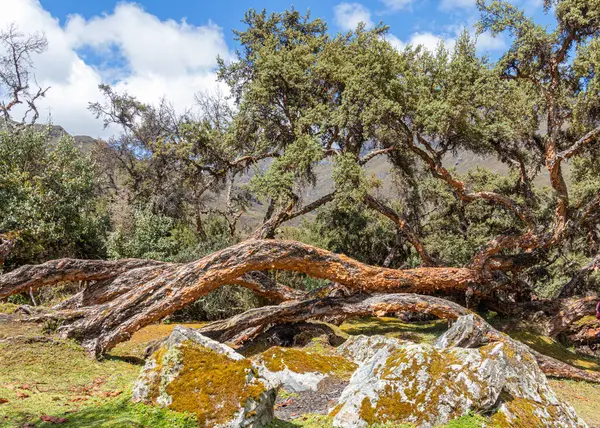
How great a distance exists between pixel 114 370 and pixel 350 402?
552cm

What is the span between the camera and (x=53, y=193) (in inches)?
758

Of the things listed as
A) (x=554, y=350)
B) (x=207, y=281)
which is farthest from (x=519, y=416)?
(x=554, y=350)

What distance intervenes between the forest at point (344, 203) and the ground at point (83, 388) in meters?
0.48

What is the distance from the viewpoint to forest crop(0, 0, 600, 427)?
11.3m

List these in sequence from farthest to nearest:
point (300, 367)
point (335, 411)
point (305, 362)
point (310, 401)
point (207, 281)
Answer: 1. point (207, 281)
2. point (305, 362)
3. point (300, 367)
4. point (310, 401)
5. point (335, 411)

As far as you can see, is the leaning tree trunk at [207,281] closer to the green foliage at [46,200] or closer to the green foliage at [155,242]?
the green foliage at [155,242]

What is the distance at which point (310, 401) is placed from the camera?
6605 mm

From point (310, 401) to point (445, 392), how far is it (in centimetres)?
228

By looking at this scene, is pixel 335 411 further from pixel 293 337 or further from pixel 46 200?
pixel 46 200

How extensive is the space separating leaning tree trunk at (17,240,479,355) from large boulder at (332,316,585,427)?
534cm

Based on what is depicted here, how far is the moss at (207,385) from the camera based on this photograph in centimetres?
462

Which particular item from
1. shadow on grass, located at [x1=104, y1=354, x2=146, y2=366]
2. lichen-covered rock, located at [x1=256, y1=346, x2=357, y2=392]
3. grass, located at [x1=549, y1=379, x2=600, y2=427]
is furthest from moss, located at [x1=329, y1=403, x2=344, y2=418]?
shadow on grass, located at [x1=104, y1=354, x2=146, y2=366]

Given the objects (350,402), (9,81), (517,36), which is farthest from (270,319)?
(9,81)

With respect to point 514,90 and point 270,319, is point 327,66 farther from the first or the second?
point 270,319
